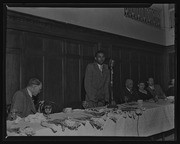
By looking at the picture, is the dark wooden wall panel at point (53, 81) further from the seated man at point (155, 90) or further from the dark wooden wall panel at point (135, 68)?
the seated man at point (155, 90)

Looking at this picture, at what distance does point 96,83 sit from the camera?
2547 millimetres

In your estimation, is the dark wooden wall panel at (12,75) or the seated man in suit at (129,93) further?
the seated man in suit at (129,93)

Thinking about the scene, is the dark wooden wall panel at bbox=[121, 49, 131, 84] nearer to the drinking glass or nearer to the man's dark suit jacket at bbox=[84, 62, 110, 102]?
the man's dark suit jacket at bbox=[84, 62, 110, 102]

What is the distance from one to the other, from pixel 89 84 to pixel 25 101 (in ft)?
2.22

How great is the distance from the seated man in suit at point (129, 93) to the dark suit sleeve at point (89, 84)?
0.33m

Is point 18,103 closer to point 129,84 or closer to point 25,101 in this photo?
point 25,101

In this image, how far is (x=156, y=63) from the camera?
261cm

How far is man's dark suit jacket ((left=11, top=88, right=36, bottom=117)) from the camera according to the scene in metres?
2.30

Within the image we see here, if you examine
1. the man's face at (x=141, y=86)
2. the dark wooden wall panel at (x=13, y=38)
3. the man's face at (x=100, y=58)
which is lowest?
the man's face at (x=141, y=86)

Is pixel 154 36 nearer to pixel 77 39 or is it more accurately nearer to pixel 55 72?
pixel 77 39

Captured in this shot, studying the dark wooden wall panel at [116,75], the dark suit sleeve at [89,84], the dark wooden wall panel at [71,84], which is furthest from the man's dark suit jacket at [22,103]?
the dark wooden wall panel at [116,75]

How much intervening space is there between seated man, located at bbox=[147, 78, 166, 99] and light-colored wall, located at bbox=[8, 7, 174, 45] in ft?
1.51

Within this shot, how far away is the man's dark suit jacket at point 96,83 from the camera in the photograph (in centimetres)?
252
